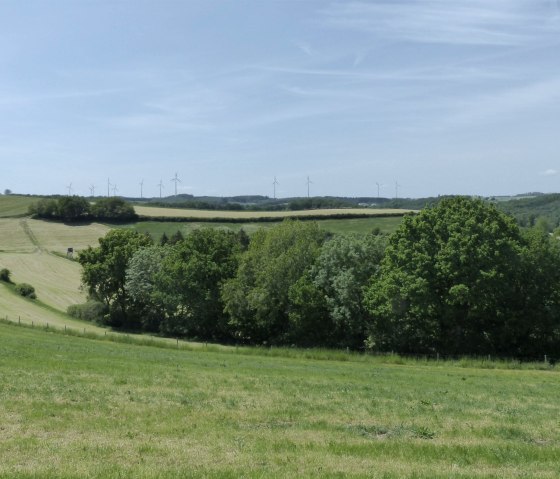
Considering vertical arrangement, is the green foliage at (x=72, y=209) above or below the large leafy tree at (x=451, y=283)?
above

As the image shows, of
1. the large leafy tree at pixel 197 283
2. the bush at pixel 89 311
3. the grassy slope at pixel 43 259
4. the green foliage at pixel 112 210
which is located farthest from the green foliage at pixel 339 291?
the green foliage at pixel 112 210

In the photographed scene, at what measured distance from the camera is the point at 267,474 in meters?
Answer: 10.8

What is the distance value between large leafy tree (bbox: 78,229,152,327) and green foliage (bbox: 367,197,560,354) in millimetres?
44550

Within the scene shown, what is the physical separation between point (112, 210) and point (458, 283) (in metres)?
117

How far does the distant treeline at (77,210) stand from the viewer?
493 feet

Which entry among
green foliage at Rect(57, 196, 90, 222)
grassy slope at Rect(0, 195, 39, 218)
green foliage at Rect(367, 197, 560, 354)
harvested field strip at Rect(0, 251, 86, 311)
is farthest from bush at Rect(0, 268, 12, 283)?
green foliage at Rect(367, 197, 560, 354)

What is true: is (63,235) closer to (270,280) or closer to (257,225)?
(257,225)

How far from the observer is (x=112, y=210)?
156625 millimetres

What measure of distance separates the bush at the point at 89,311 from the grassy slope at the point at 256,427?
215 ft

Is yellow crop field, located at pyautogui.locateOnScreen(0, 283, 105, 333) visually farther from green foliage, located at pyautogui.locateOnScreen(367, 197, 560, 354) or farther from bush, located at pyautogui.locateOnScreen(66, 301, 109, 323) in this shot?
green foliage, located at pyautogui.locateOnScreen(367, 197, 560, 354)

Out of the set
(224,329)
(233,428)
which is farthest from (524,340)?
(233,428)

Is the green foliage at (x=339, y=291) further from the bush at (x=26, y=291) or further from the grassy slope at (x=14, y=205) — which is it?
the grassy slope at (x=14, y=205)

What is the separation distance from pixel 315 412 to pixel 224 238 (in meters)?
66.2

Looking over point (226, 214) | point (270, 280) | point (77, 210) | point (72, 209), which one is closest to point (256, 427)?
point (270, 280)
